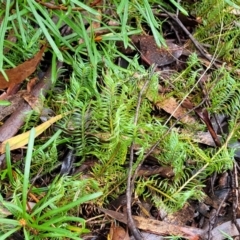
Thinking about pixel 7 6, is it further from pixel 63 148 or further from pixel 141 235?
pixel 141 235

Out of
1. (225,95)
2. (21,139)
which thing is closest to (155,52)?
(225,95)

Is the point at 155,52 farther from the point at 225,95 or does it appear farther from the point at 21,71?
the point at 21,71

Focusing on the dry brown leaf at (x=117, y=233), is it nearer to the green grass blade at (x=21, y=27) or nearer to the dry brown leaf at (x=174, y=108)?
the dry brown leaf at (x=174, y=108)

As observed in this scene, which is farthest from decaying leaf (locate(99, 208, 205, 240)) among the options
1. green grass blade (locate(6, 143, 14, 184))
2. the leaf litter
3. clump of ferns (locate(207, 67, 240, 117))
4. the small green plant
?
clump of ferns (locate(207, 67, 240, 117))

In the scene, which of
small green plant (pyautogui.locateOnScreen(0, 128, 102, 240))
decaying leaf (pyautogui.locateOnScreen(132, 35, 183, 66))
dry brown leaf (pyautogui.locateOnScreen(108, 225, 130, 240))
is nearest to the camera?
small green plant (pyautogui.locateOnScreen(0, 128, 102, 240))

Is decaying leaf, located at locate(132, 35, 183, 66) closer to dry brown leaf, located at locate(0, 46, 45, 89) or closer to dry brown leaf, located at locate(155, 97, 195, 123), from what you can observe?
dry brown leaf, located at locate(155, 97, 195, 123)
